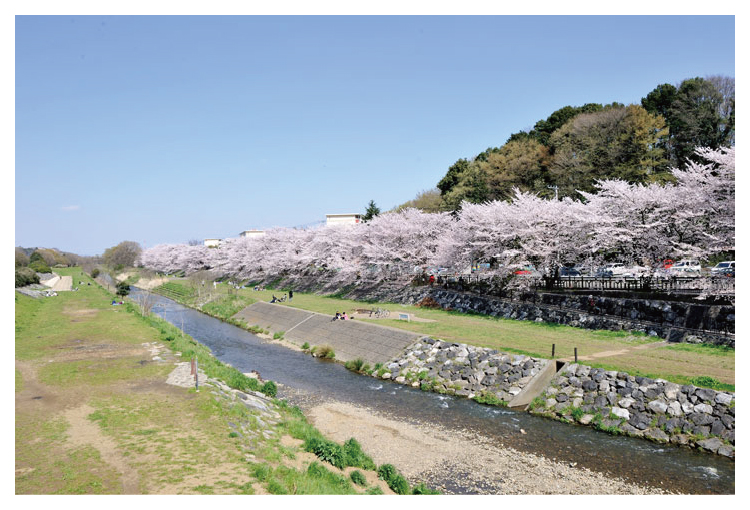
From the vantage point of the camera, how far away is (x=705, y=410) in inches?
727

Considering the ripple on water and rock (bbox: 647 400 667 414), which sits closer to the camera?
the ripple on water

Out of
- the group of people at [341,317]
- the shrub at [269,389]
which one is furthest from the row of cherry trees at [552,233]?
the shrub at [269,389]

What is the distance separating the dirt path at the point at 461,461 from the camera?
1559cm

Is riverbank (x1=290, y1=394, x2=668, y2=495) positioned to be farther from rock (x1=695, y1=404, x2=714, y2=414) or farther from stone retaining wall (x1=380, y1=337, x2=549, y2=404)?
rock (x1=695, y1=404, x2=714, y2=414)

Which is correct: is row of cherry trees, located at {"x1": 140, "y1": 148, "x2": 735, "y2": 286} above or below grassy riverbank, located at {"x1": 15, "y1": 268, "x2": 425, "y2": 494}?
above

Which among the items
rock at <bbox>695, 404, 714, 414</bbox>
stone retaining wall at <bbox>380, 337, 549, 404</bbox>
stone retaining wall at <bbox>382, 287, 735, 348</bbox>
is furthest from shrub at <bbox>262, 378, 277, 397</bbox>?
stone retaining wall at <bbox>382, 287, 735, 348</bbox>

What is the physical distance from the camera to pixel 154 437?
15055 millimetres

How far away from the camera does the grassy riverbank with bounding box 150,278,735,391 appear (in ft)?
70.3

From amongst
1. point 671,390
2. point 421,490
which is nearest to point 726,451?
point 671,390

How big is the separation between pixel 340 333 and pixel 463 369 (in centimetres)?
1420

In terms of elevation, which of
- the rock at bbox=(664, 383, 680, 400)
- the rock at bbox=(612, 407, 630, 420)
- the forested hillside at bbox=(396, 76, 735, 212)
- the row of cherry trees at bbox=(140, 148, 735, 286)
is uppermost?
the forested hillside at bbox=(396, 76, 735, 212)

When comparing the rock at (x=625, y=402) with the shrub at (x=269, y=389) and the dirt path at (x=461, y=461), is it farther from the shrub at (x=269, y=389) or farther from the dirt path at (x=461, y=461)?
the shrub at (x=269, y=389)

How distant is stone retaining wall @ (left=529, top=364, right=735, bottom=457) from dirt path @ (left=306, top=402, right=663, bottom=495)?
438 centimetres

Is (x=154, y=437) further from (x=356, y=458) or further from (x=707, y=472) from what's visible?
(x=707, y=472)
